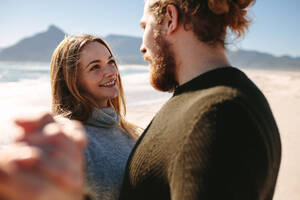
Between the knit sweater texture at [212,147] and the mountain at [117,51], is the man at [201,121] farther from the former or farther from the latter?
the mountain at [117,51]

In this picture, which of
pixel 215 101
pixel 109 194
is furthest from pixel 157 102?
pixel 215 101

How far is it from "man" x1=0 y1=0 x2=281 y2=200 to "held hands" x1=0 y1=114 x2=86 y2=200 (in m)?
0.02

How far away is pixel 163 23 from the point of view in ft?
5.33

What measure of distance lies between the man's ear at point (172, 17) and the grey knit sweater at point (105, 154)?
1.26m

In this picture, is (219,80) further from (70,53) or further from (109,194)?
(70,53)

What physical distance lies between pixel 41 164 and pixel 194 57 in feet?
3.93

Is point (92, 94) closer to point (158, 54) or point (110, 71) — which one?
point (110, 71)

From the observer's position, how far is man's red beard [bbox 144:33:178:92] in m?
1.64

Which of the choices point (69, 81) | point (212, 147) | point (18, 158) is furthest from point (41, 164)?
point (69, 81)

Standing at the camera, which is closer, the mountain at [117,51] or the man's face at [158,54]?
the man's face at [158,54]

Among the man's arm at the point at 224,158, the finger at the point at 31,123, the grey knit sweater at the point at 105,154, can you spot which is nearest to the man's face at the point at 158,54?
the man's arm at the point at 224,158

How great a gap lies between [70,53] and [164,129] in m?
1.80

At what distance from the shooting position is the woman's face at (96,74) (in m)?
2.69

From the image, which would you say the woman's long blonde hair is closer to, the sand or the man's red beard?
the man's red beard
